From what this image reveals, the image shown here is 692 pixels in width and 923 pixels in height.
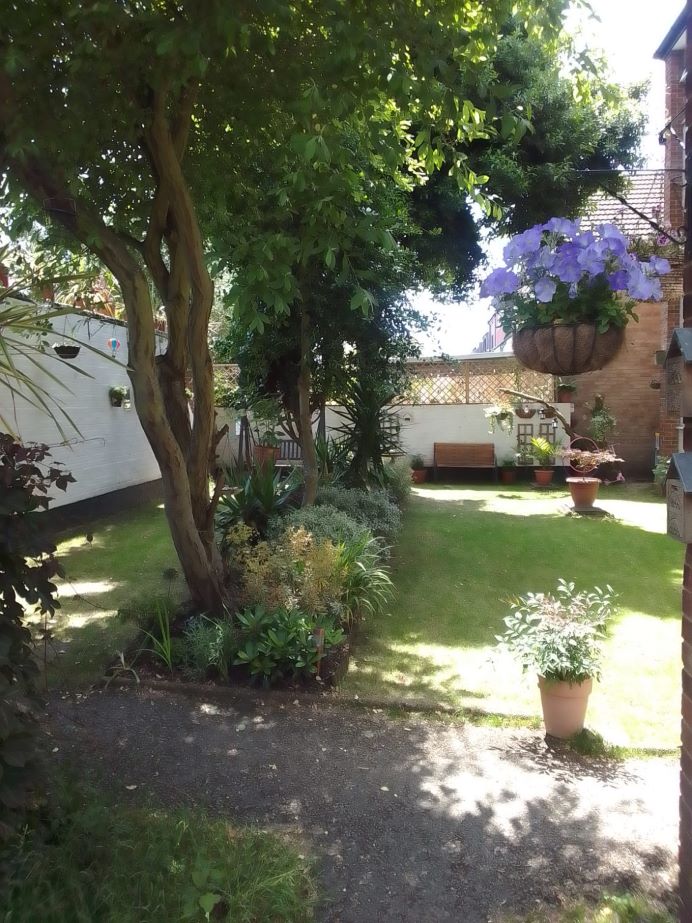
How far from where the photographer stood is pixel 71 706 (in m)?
4.04

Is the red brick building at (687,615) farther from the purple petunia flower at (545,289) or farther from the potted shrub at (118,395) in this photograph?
the potted shrub at (118,395)

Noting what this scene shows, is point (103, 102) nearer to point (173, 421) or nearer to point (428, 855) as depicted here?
point (173, 421)

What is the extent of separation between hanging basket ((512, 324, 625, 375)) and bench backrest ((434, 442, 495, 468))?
10.4m

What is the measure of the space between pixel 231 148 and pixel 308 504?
346 centimetres

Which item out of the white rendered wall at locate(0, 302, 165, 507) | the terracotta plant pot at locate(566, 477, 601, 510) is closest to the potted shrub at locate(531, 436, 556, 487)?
the terracotta plant pot at locate(566, 477, 601, 510)

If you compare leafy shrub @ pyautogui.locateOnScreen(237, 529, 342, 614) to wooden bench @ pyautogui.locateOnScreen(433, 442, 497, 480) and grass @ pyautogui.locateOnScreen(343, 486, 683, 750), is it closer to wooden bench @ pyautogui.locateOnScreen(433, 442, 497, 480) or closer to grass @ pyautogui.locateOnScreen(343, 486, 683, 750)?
grass @ pyautogui.locateOnScreen(343, 486, 683, 750)

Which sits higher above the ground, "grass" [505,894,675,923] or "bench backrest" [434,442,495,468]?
"bench backrest" [434,442,495,468]

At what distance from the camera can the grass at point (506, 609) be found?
4.34m

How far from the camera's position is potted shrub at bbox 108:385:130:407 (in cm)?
1046

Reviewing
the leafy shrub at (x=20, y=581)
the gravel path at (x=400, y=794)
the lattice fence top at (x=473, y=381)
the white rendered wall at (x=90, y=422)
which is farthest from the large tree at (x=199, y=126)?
the lattice fence top at (x=473, y=381)

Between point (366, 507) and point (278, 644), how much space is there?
11.6ft

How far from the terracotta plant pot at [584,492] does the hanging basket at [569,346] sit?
21.2ft

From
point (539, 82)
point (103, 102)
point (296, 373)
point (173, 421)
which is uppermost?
point (539, 82)

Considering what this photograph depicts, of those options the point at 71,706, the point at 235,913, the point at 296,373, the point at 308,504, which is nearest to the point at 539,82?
the point at 296,373
